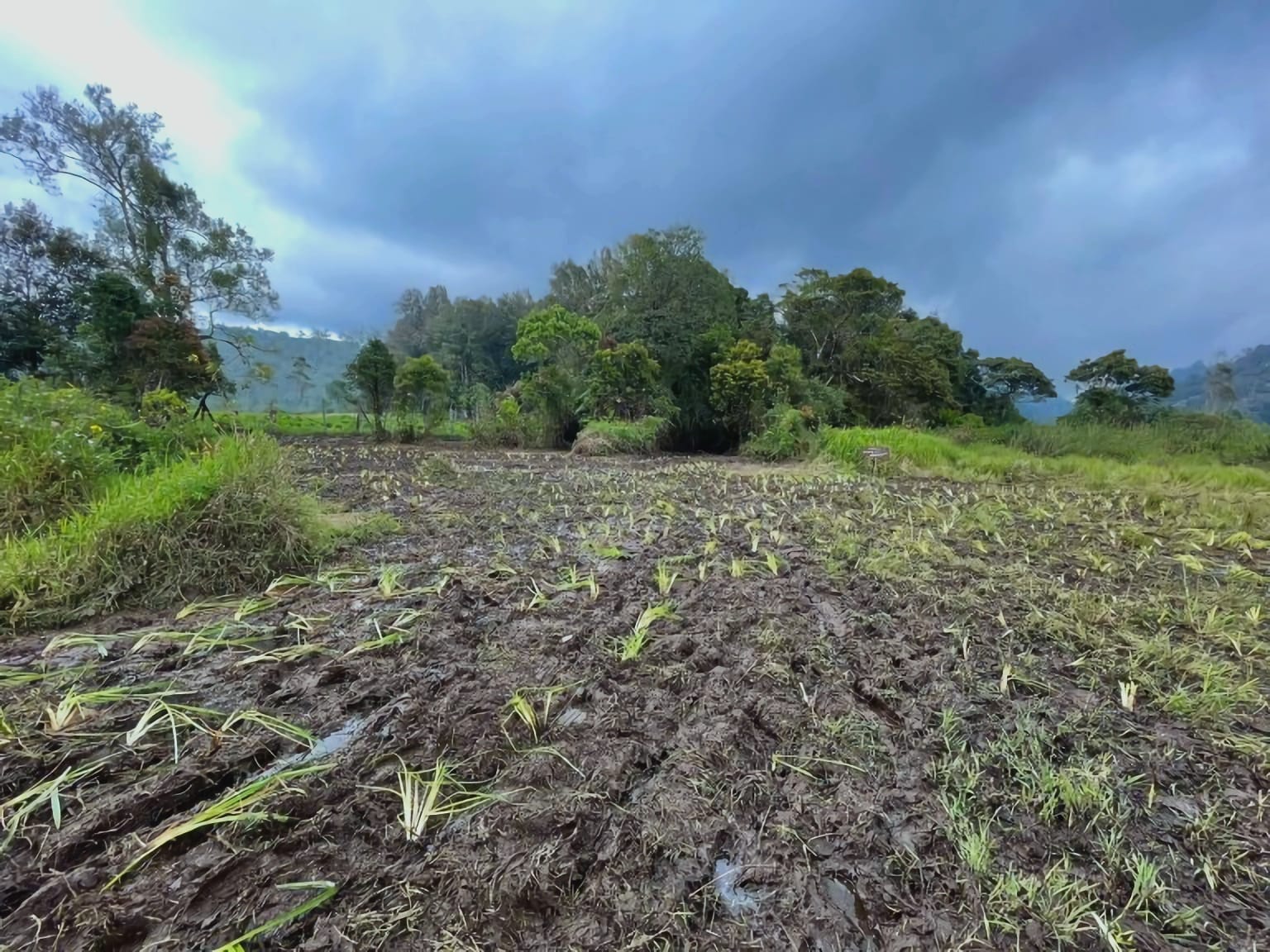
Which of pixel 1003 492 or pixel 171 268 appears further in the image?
pixel 171 268

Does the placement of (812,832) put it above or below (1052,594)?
below

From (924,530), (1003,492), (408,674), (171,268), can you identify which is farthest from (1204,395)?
(171,268)

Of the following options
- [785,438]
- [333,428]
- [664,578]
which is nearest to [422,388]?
[333,428]

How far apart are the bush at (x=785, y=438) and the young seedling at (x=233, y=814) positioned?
34.0 feet

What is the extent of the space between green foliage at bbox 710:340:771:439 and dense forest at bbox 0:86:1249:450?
5cm

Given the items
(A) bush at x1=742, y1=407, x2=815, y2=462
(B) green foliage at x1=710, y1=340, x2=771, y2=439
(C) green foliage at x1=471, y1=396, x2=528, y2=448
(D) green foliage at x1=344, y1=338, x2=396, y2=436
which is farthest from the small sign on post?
(D) green foliage at x1=344, y1=338, x2=396, y2=436

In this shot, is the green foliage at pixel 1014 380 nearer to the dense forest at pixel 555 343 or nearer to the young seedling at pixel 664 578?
the dense forest at pixel 555 343

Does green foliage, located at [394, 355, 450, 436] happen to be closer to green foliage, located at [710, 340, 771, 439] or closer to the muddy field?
green foliage, located at [710, 340, 771, 439]

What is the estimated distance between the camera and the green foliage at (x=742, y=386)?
491 inches

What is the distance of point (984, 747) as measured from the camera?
141 centimetres

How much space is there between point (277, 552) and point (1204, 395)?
2354 centimetres

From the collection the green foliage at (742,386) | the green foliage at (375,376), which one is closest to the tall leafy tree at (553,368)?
the green foliage at (375,376)

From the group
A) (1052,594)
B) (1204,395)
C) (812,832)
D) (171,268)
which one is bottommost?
(812,832)

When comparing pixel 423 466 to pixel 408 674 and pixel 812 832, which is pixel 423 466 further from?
pixel 812 832
